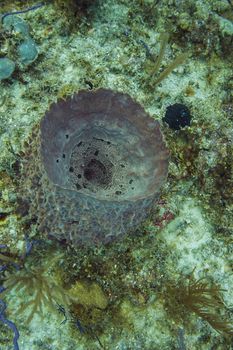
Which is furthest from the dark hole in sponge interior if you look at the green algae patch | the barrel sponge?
the green algae patch

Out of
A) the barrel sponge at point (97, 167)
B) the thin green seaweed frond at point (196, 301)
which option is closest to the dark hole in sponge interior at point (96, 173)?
the barrel sponge at point (97, 167)

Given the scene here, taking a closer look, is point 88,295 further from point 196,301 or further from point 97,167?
point 97,167

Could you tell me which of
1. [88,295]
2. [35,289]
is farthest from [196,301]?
[35,289]

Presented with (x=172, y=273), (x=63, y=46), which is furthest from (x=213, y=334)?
(x=63, y=46)

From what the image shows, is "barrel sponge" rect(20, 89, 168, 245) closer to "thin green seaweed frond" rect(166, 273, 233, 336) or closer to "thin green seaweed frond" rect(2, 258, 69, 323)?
"thin green seaweed frond" rect(2, 258, 69, 323)

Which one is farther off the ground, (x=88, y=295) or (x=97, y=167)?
(x=97, y=167)

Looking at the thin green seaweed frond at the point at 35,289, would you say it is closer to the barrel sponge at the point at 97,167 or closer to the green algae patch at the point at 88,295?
the green algae patch at the point at 88,295

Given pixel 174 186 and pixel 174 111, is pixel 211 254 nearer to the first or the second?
pixel 174 186
